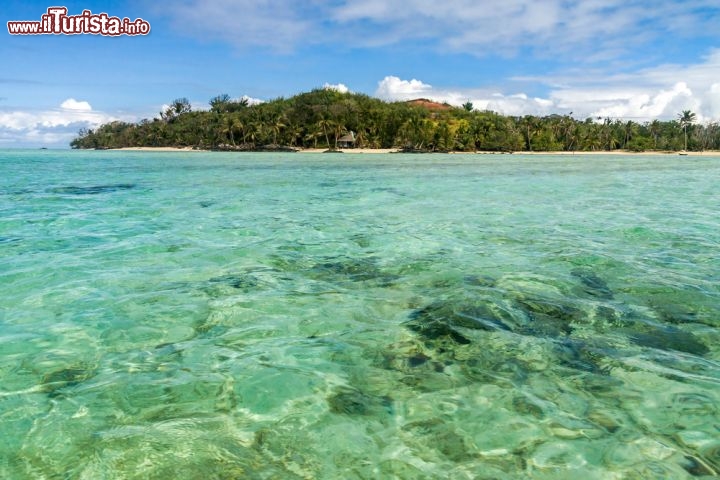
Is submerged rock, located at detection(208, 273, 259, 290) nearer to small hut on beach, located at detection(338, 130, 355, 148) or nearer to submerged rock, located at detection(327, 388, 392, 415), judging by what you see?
submerged rock, located at detection(327, 388, 392, 415)

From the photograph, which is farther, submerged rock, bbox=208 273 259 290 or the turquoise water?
submerged rock, bbox=208 273 259 290

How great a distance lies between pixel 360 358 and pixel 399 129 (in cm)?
9536

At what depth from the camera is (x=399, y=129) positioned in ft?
316

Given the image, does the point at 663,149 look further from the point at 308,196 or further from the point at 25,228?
the point at 25,228

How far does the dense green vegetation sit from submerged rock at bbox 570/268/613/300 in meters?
88.1

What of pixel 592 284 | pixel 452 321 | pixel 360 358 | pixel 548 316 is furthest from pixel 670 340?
pixel 360 358

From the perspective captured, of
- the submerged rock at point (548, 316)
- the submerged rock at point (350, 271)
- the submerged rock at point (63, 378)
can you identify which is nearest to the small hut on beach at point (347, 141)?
the submerged rock at point (350, 271)

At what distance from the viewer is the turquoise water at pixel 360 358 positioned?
308cm

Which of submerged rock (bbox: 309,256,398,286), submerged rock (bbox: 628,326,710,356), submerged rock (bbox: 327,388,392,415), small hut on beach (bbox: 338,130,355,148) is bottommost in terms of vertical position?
submerged rock (bbox: 327,388,392,415)

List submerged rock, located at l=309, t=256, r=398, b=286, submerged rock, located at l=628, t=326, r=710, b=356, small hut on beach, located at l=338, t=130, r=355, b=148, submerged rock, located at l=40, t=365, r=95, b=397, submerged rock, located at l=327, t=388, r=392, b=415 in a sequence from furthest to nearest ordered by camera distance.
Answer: small hut on beach, located at l=338, t=130, r=355, b=148 < submerged rock, located at l=309, t=256, r=398, b=286 < submerged rock, located at l=628, t=326, r=710, b=356 < submerged rock, located at l=40, t=365, r=95, b=397 < submerged rock, located at l=327, t=388, r=392, b=415

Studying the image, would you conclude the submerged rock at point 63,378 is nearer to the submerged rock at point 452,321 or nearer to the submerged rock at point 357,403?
the submerged rock at point 357,403

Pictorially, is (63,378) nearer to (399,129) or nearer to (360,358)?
(360,358)

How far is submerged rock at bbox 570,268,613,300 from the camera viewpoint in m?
6.09

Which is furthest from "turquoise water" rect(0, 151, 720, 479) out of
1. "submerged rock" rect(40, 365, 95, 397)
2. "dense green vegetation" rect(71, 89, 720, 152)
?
"dense green vegetation" rect(71, 89, 720, 152)
